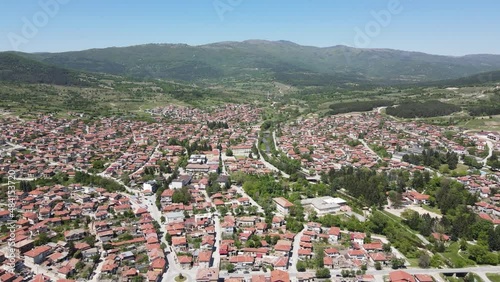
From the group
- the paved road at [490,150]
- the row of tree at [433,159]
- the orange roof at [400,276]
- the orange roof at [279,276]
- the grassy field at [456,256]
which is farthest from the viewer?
the paved road at [490,150]

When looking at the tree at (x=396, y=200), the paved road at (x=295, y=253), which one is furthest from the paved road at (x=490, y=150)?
the paved road at (x=295, y=253)

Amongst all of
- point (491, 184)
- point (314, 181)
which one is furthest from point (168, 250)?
point (491, 184)

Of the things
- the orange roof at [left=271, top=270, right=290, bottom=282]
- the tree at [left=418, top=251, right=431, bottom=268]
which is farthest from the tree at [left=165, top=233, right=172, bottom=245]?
the tree at [left=418, top=251, right=431, bottom=268]

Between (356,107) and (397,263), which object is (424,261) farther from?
(356,107)

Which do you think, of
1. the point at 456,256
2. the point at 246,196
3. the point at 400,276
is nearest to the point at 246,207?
the point at 246,196

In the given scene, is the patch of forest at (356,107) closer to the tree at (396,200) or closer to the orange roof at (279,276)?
the tree at (396,200)

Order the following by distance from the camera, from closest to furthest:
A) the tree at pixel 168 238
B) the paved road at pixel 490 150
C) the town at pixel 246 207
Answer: the town at pixel 246 207 → the tree at pixel 168 238 → the paved road at pixel 490 150

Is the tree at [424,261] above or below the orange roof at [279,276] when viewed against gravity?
below

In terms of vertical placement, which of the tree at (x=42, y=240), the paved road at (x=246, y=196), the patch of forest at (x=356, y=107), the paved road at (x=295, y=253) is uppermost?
the patch of forest at (x=356, y=107)
